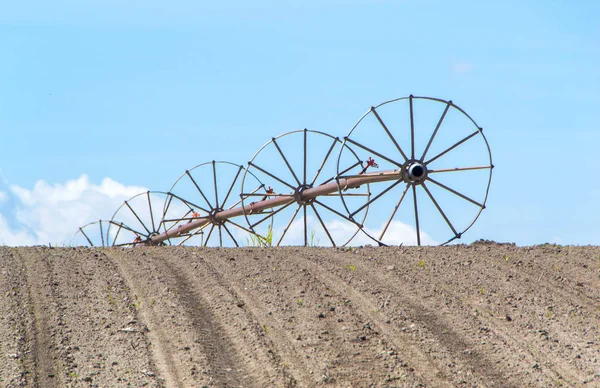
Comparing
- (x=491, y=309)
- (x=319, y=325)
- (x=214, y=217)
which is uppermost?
(x=214, y=217)

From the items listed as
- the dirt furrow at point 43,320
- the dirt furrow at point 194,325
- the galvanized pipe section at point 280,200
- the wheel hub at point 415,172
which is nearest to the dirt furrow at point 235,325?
the dirt furrow at point 194,325

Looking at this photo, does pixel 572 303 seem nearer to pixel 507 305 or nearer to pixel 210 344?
pixel 507 305

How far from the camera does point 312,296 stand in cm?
1048

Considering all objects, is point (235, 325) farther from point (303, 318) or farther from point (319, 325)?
point (319, 325)

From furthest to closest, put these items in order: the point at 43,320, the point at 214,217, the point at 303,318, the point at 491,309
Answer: the point at 214,217 < the point at 491,309 < the point at 43,320 < the point at 303,318

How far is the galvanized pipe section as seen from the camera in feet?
52.1

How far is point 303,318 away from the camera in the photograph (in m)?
9.75

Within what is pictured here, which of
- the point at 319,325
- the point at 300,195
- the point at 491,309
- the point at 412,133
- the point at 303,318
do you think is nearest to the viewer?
the point at 319,325

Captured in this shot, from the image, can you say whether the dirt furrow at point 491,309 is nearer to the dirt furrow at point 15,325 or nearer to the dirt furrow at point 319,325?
the dirt furrow at point 319,325

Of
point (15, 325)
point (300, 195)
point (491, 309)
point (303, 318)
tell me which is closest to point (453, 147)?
point (300, 195)

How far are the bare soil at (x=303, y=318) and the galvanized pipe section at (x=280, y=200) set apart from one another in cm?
289

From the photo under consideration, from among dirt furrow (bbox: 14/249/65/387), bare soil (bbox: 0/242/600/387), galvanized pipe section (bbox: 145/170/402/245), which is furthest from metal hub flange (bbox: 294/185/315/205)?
dirt furrow (bbox: 14/249/65/387)

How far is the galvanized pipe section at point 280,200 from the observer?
15.9 meters

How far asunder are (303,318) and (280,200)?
943 centimetres
